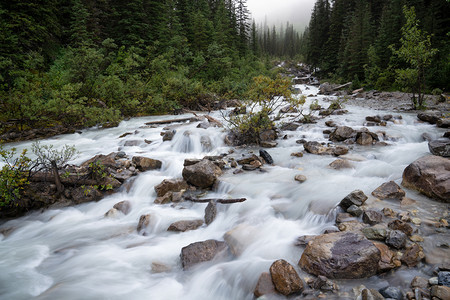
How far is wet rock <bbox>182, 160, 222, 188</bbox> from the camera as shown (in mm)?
6418

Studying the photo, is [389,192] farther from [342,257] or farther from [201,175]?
[201,175]

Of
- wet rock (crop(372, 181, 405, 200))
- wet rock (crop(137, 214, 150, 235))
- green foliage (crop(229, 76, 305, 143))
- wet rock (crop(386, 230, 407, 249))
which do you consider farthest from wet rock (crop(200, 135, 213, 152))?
wet rock (crop(386, 230, 407, 249))

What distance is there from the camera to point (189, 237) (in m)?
4.79

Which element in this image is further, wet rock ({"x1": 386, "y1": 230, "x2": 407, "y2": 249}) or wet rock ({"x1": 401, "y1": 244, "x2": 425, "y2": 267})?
wet rock ({"x1": 386, "y1": 230, "x2": 407, "y2": 249})

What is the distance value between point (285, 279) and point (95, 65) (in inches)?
607

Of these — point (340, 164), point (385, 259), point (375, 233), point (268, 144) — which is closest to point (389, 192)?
point (375, 233)

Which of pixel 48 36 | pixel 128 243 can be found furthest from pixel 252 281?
pixel 48 36

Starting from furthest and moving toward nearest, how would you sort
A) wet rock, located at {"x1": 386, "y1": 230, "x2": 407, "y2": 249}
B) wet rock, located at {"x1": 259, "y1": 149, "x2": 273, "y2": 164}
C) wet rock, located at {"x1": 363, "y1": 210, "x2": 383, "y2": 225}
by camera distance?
wet rock, located at {"x1": 259, "y1": 149, "x2": 273, "y2": 164} → wet rock, located at {"x1": 363, "y1": 210, "x2": 383, "y2": 225} → wet rock, located at {"x1": 386, "y1": 230, "x2": 407, "y2": 249}

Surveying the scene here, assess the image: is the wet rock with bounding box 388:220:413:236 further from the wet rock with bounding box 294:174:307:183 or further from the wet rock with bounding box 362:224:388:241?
the wet rock with bounding box 294:174:307:183

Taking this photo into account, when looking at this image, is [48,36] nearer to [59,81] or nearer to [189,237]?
[59,81]

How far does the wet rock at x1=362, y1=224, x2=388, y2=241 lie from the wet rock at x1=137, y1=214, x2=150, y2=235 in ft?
13.5

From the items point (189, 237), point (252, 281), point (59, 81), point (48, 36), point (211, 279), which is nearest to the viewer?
point (252, 281)

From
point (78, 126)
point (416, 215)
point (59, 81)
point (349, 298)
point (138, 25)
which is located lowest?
point (349, 298)

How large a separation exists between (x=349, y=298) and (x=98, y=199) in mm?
5936
